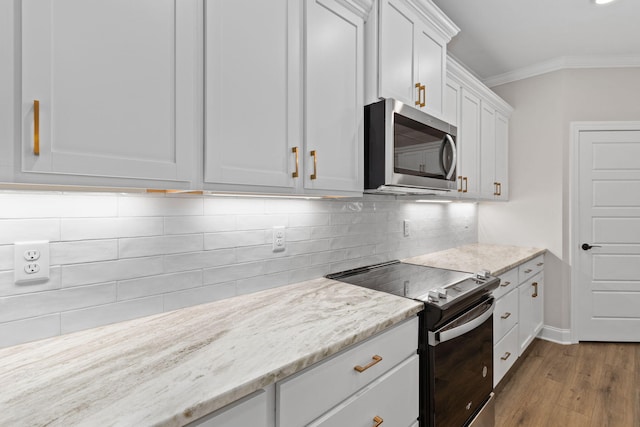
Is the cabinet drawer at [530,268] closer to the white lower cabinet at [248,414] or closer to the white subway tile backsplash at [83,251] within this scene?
the white lower cabinet at [248,414]

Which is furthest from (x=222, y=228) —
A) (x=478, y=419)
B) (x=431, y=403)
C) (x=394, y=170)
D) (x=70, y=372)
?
(x=478, y=419)

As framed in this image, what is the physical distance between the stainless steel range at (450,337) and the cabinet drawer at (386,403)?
80mm

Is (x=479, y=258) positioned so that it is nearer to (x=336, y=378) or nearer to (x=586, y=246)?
(x=586, y=246)

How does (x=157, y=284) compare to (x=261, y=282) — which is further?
(x=261, y=282)

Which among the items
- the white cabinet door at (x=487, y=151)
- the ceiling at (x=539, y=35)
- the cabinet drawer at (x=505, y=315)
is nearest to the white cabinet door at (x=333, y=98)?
the ceiling at (x=539, y=35)

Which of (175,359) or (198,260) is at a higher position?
(198,260)

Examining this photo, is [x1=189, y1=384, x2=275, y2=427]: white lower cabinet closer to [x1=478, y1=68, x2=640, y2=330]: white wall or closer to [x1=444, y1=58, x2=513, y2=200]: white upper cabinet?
[x1=444, y1=58, x2=513, y2=200]: white upper cabinet

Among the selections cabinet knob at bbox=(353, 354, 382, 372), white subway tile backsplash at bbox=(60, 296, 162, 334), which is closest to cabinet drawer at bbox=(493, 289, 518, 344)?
cabinet knob at bbox=(353, 354, 382, 372)

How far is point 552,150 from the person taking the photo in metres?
3.23

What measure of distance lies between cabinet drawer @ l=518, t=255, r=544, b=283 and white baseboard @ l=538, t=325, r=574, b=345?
1.98 feet

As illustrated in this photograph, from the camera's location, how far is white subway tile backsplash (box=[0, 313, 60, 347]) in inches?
36.8

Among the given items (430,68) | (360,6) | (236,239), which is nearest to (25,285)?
(236,239)

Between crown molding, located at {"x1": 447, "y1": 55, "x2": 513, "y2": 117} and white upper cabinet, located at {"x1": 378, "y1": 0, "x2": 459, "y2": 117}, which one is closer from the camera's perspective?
white upper cabinet, located at {"x1": 378, "y1": 0, "x2": 459, "y2": 117}

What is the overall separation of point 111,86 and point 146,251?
1.88 feet
